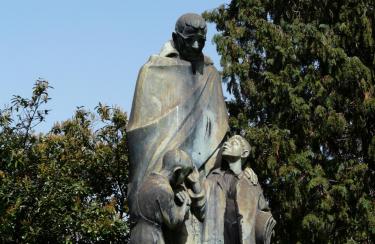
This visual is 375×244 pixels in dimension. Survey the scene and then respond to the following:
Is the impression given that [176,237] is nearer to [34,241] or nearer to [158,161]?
[158,161]

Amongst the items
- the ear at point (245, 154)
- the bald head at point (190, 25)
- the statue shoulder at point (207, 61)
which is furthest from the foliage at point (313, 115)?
the bald head at point (190, 25)

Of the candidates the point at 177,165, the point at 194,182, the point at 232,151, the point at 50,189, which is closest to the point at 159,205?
the point at 177,165

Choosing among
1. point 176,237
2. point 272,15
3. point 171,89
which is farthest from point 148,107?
point 272,15

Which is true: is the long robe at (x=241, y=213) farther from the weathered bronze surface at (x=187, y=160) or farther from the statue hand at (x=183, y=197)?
the statue hand at (x=183, y=197)

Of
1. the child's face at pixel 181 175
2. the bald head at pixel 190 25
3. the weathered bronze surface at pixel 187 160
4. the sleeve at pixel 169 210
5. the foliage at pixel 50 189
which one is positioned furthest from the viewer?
the foliage at pixel 50 189

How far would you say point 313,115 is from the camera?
22.7m

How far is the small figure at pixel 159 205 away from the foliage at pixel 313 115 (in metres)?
14.5

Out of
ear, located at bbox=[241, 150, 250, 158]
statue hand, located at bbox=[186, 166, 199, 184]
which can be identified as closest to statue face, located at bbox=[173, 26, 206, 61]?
ear, located at bbox=[241, 150, 250, 158]

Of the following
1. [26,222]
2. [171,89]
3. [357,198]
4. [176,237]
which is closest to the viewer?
[176,237]

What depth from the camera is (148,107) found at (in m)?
7.98

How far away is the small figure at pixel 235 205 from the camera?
7.70m

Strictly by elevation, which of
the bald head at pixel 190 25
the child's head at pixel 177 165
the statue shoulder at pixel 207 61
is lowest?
the child's head at pixel 177 165

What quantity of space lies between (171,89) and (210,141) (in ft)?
1.97

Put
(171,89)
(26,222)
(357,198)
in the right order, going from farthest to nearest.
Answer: (357,198)
(26,222)
(171,89)
